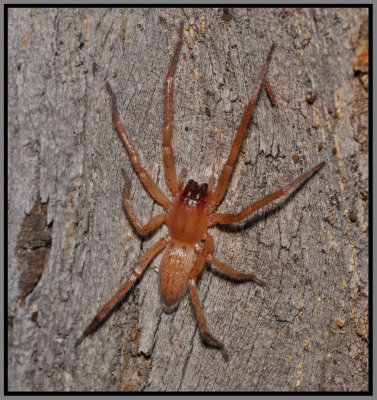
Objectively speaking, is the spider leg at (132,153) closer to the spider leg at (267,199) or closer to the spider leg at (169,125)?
Answer: the spider leg at (169,125)

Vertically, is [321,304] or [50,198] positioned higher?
[50,198]

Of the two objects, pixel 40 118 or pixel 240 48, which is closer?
pixel 240 48

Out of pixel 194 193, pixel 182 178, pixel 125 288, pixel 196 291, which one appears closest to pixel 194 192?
pixel 194 193

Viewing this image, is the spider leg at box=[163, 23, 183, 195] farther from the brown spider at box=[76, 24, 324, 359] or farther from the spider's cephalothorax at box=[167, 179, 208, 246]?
the spider's cephalothorax at box=[167, 179, 208, 246]

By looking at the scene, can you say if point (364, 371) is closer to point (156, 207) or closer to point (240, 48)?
point (156, 207)

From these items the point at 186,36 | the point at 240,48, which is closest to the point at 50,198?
the point at 186,36

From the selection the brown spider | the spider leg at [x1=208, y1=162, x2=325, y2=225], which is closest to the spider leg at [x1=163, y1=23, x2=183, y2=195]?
the brown spider

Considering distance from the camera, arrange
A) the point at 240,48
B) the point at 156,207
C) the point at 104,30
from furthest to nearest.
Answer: the point at 156,207, the point at 104,30, the point at 240,48
